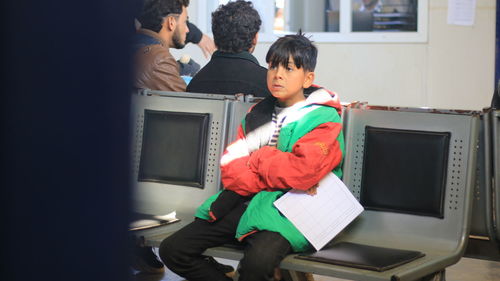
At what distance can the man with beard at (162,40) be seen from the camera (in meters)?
3.75

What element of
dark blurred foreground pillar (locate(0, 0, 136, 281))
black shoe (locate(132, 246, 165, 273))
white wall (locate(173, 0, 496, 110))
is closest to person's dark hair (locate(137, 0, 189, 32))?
black shoe (locate(132, 246, 165, 273))

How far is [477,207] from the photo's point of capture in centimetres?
301

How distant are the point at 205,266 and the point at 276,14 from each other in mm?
5738

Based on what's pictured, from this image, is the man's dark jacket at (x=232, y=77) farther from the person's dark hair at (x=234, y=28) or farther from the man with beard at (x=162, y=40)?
the man with beard at (x=162, y=40)

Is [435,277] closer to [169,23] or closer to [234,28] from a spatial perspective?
[234,28]

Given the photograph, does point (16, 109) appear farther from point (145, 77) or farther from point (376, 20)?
point (376, 20)

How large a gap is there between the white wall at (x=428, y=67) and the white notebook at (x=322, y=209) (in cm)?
515

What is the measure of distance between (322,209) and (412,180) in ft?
1.44

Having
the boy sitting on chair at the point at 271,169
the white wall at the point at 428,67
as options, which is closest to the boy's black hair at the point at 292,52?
the boy sitting on chair at the point at 271,169

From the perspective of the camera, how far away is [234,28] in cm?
372

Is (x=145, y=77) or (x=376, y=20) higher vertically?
(x=376, y=20)

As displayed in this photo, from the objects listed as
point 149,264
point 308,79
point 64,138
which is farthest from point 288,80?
point 64,138

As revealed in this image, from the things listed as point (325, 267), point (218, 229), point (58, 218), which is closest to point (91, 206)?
point (58, 218)

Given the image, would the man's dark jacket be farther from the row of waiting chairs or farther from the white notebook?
the white notebook
